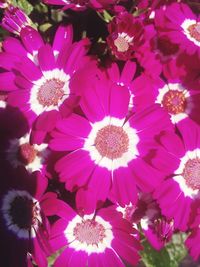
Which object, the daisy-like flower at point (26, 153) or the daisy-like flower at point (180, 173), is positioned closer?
the daisy-like flower at point (180, 173)

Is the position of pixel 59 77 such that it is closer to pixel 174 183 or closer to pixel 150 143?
pixel 150 143

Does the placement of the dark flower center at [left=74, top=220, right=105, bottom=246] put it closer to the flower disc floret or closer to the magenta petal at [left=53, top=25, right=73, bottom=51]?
the flower disc floret

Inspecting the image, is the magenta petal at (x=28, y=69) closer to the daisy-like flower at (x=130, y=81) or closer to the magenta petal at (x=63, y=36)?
the magenta petal at (x=63, y=36)

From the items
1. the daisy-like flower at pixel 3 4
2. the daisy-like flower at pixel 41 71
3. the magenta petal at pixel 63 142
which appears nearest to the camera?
the magenta petal at pixel 63 142

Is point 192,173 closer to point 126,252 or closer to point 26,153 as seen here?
point 126,252

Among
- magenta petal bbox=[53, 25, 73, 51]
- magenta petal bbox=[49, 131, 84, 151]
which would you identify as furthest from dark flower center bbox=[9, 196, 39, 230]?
magenta petal bbox=[53, 25, 73, 51]

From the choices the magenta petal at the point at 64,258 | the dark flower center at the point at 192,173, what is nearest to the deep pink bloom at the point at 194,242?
the dark flower center at the point at 192,173


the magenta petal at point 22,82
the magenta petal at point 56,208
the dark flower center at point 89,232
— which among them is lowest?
the dark flower center at point 89,232
